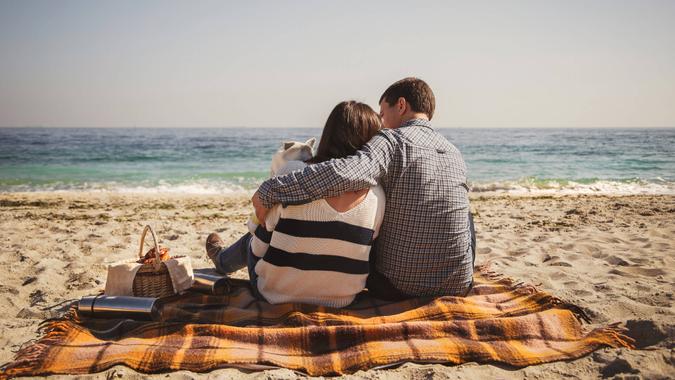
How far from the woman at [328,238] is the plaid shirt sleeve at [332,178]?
9 centimetres

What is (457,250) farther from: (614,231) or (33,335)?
(614,231)

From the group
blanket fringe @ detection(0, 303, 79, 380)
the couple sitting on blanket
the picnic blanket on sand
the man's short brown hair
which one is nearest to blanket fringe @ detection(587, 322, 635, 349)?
the picnic blanket on sand

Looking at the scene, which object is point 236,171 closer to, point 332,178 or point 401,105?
point 401,105

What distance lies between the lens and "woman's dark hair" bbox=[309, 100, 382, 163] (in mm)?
2666

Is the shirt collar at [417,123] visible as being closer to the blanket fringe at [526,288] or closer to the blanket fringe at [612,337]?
the blanket fringe at [526,288]

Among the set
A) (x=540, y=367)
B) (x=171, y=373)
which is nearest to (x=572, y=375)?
(x=540, y=367)

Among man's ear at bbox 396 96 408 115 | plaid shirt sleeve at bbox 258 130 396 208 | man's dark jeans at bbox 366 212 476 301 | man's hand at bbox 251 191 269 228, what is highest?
man's ear at bbox 396 96 408 115

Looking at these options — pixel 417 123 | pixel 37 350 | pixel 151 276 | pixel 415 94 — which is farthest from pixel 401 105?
pixel 37 350

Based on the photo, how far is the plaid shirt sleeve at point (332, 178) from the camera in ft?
7.82

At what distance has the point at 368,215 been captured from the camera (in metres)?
2.59

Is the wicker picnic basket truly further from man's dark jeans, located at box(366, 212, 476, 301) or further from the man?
man's dark jeans, located at box(366, 212, 476, 301)

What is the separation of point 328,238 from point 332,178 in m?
0.38

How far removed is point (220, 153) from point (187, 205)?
16.5 meters

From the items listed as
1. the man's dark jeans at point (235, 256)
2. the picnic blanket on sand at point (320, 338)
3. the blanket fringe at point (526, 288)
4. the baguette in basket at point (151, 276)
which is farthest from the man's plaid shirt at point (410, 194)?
the baguette in basket at point (151, 276)
